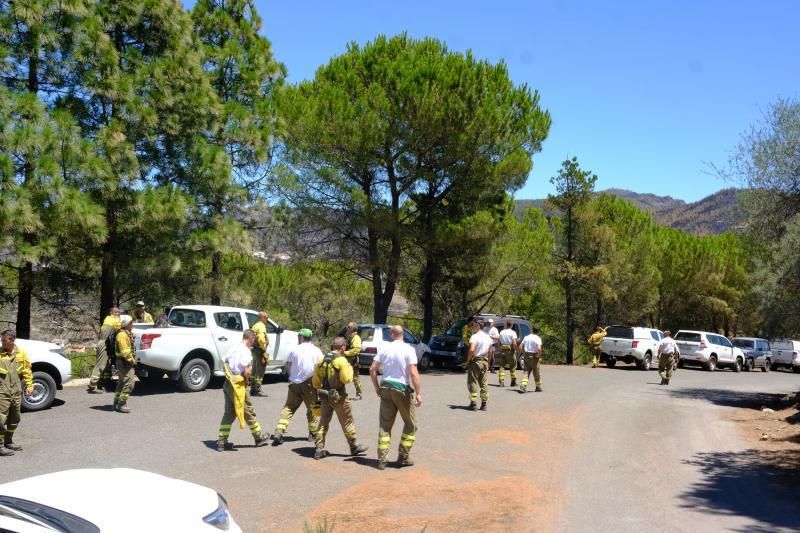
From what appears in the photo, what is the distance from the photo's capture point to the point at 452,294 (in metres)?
34.4

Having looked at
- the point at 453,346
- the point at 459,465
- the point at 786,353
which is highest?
the point at 453,346

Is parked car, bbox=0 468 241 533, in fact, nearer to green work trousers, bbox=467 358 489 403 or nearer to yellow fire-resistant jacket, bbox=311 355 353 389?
yellow fire-resistant jacket, bbox=311 355 353 389

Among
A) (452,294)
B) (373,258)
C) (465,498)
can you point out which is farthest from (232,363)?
(452,294)

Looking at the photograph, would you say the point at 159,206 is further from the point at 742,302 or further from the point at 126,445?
the point at 742,302

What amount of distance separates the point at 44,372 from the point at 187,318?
3.75m

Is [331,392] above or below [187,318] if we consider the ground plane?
below

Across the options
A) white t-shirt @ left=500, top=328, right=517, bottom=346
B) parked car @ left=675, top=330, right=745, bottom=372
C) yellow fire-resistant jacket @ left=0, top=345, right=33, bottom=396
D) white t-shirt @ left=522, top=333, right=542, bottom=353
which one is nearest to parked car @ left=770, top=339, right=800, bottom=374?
parked car @ left=675, top=330, right=745, bottom=372

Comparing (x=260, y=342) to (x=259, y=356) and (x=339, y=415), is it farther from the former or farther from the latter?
(x=339, y=415)

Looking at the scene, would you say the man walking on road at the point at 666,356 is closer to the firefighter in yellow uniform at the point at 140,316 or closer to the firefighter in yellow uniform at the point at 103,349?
the firefighter in yellow uniform at the point at 140,316

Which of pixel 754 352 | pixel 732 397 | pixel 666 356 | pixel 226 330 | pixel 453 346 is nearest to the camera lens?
pixel 226 330

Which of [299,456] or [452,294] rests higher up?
[452,294]

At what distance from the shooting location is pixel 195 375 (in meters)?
15.2

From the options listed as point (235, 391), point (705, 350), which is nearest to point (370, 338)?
point (235, 391)

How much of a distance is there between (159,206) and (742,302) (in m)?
42.6
